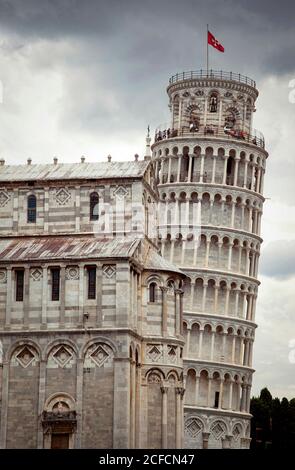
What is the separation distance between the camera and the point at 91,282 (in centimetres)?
8450

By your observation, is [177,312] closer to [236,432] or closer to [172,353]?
[172,353]

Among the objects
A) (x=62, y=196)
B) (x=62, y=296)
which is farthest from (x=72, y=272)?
(x=62, y=196)

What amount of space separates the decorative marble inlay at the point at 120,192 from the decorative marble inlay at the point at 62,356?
11.7 metres

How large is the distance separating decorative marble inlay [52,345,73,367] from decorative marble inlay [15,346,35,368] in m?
1.49

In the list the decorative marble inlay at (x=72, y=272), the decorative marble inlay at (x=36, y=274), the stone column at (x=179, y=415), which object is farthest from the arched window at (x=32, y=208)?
the stone column at (x=179, y=415)

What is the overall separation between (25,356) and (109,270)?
738 cm

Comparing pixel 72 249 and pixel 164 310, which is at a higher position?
pixel 72 249

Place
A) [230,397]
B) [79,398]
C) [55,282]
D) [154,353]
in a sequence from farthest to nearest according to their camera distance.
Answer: [230,397] → [154,353] → [55,282] → [79,398]

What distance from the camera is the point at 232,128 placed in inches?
5157

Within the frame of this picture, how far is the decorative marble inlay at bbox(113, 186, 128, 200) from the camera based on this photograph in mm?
89875

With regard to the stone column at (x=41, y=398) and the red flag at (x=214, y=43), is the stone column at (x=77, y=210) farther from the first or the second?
the red flag at (x=214, y=43)

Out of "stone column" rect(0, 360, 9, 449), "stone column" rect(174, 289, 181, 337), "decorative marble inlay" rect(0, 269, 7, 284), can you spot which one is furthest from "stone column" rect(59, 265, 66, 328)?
"stone column" rect(174, 289, 181, 337)

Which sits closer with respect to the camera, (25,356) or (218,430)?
(25,356)
